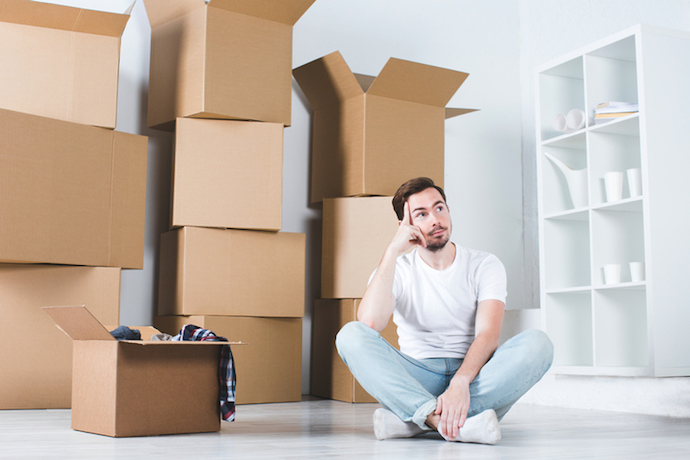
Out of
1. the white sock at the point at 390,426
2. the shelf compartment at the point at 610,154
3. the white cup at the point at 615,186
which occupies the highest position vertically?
the shelf compartment at the point at 610,154

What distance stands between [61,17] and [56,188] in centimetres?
54

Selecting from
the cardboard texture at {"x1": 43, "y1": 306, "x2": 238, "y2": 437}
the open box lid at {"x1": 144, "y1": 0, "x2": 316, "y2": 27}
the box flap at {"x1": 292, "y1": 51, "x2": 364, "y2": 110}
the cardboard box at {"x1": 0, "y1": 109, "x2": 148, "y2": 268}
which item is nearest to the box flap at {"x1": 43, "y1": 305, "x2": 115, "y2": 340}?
the cardboard texture at {"x1": 43, "y1": 306, "x2": 238, "y2": 437}

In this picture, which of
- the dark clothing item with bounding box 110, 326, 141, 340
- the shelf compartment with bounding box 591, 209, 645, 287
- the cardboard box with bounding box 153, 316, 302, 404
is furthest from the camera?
the shelf compartment with bounding box 591, 209, 645, 287

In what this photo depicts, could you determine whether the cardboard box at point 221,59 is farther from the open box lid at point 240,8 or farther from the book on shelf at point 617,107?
the book on shelf at point 617,107

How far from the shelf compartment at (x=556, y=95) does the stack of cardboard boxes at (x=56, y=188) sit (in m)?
1.60

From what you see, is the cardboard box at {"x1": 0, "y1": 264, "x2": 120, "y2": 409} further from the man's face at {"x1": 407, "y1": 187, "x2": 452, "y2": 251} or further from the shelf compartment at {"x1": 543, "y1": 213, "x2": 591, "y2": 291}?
the shelf compartment at {"x1": 543, "y1": 213, "x2": 591, "y2": 291}

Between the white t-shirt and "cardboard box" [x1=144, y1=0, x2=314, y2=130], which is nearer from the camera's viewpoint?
the white t-shirt

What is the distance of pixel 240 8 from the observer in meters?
2.45

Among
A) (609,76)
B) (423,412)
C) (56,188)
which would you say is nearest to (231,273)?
(56,188)

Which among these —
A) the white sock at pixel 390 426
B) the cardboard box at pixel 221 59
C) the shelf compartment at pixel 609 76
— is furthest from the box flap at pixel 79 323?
the shelf compartment at pixel 609 76

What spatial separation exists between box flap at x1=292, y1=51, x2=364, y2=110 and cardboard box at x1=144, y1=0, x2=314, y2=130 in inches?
8.7

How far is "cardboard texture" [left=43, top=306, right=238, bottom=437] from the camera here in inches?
60.9

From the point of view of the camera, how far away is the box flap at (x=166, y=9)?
96.4 inches

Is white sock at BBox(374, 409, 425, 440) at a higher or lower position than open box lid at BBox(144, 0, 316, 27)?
lower
